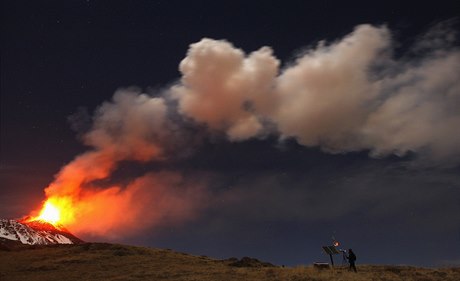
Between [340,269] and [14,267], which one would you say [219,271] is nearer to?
[340,269]

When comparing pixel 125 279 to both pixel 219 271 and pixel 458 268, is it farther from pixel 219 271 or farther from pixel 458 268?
pixel 458 268

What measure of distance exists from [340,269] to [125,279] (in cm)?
2041

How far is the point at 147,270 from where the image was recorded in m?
45.7

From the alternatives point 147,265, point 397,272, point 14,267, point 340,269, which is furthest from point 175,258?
point 397,272

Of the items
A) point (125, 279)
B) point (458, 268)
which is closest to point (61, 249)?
point (125, 279)

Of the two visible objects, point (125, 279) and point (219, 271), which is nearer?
point (125, 279)

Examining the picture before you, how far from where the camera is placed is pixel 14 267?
170ft

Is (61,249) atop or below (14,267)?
atop

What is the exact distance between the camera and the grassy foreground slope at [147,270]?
3881 centimetres

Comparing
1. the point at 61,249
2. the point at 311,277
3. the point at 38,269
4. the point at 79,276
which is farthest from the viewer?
the point at 61,249

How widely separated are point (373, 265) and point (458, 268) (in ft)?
26.7

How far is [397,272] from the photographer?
1638 inches

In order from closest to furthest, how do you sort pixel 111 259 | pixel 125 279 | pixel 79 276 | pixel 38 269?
pixel 125 279
pixel 79 276
pixel 38 269
pixel 111 259

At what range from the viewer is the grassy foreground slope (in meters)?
38.8
